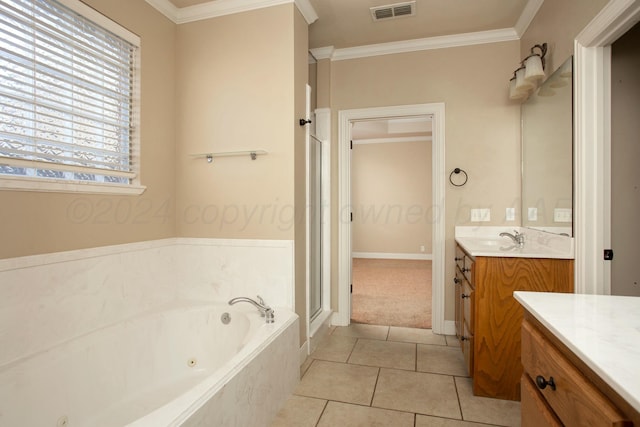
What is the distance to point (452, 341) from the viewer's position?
293 cm

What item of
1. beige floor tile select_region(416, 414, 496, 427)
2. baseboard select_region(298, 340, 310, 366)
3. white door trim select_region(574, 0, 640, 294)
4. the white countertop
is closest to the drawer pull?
the white countertop

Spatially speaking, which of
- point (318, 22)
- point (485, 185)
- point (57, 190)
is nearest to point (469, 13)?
point (318, 22)

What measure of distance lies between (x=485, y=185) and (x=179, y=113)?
2586 mm

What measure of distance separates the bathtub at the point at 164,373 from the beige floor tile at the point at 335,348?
0.47 meters

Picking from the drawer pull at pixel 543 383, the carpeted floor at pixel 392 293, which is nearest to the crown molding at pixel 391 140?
the carpeted floor at pixel 392 293

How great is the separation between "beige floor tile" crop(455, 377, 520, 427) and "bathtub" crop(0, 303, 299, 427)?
3.38 ft

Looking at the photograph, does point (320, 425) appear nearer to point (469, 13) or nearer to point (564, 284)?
point (564, 284)

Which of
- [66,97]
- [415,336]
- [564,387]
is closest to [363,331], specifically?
[415,336]

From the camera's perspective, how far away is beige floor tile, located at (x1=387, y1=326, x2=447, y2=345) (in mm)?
2927

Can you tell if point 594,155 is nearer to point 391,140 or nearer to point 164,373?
point 164,373

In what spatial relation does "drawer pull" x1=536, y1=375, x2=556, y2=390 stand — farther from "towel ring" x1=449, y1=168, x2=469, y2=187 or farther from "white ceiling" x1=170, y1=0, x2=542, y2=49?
"white ceiling" x1=170, y1=0, x2=542, y2=49

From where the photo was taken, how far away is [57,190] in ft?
5.71

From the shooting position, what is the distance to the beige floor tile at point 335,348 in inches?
103

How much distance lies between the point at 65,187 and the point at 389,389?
2.21m
